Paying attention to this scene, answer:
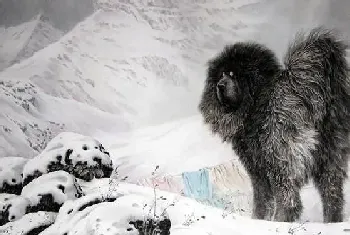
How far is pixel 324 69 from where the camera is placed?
334 centimetres

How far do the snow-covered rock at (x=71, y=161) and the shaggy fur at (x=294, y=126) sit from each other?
90cm

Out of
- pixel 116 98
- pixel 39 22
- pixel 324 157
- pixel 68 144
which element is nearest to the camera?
pixel 324 157

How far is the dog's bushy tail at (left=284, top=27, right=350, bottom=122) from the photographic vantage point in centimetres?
331

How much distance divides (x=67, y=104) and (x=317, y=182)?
79.1 inches

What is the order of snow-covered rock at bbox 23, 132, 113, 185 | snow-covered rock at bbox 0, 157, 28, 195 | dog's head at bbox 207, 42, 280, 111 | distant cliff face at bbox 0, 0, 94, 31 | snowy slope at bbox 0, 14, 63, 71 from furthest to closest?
distant cliff face at bbox 0, 0, 94, 31, snowy slope at bbox 0, 14, 63, 71, snow-covered rock at bbox 0, 157, 28, 195, snow-covered rock at bbox 23, 132, 113, 185, dog's head at bbox 207, 42, 280, 111

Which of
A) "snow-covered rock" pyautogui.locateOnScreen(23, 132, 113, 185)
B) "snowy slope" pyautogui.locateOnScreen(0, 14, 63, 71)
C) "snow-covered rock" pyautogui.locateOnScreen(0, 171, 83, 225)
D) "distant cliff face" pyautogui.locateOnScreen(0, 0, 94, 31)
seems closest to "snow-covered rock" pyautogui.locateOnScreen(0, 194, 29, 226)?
"snow-covered rock" pyautogui.locateOnScreen(0, 171, 83, 225)

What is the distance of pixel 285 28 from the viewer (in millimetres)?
4277

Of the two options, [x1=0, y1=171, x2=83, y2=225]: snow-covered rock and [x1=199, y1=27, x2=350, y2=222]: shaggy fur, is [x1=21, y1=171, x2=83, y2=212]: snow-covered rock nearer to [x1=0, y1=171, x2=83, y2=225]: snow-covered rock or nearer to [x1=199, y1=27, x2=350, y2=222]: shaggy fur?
[x1=0, y1=171, x2=83, y2=225]: snow-covered rock

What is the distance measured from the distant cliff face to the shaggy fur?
1.68 m

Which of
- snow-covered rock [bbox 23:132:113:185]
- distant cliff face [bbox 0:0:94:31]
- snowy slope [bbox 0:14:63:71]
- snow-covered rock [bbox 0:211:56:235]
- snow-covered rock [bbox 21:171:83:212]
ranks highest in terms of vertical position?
distant cliff face [bbox 0:0:94:31]

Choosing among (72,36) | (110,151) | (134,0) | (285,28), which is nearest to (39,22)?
(72,36)

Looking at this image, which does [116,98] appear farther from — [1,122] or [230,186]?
[230,186]

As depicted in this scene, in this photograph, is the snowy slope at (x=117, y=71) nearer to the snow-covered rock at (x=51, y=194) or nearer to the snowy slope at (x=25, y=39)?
the snowy slope at (x=25, y=39)

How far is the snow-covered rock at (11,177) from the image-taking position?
3.75 metres
